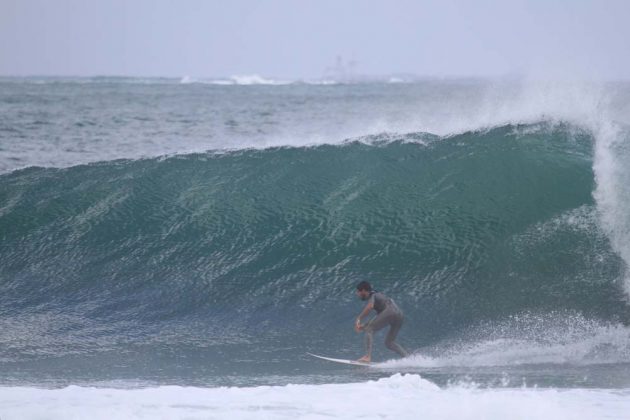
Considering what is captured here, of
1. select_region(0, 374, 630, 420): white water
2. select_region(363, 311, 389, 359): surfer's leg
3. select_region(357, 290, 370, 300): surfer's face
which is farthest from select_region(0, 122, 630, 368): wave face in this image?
select_region(0, 374, 630, 420): white water

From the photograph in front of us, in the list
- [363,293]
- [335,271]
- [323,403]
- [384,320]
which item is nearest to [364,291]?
[363,293]

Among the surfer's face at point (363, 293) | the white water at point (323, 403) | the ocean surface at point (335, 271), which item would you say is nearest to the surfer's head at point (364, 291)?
the surfer's face at point (363, 293)

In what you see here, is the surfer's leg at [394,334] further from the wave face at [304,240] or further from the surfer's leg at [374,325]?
the wave face at [304,240]

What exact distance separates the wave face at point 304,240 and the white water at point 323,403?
2.62 metres

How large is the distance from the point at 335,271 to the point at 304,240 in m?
1.13

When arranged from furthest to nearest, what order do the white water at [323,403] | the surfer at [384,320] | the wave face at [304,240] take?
the wave face at [304,240] < the surfer at [384,320] < the white water at [323,403]

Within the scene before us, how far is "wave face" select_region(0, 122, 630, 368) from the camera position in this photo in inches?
415

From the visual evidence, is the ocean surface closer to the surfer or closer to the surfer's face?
the surfer

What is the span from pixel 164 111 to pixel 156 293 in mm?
31654

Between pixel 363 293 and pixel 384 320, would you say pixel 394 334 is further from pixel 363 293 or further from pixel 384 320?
pixel 363 293

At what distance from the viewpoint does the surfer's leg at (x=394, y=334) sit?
916 cm

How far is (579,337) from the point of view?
965 centimetres

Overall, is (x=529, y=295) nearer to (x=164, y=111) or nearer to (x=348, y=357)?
(x=348, y=357)

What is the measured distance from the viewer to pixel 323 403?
6957 millimetres
